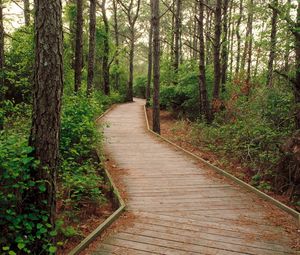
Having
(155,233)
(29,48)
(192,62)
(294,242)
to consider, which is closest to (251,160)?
(294,242)

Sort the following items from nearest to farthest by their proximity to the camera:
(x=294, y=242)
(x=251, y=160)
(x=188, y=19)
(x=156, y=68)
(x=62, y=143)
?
(x=294, y=242), (x=62, y=143), (x=251, y=160), (x=156, y=68), (x=188, y=19)

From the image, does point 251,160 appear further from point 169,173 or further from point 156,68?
point 156,68

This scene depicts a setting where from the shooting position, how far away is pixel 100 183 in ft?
22.6

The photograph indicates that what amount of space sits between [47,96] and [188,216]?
3.12 meters

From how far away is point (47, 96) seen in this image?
3.61 m

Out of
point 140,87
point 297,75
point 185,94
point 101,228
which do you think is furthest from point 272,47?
point 140,87

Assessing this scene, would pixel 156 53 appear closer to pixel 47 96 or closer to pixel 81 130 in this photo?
pixel 81 130

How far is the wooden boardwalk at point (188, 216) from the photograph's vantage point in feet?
13.9

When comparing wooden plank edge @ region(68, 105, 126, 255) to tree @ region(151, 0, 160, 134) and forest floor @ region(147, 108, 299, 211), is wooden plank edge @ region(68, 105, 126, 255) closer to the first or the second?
forest floor @ region(147, 108, 299, 211)

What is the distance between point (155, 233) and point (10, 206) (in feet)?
6.89

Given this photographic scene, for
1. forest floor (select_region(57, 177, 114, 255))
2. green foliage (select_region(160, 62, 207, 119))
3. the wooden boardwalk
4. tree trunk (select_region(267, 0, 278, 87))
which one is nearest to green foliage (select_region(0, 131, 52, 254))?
forest floor (select_region(57, 177, 114, 255))

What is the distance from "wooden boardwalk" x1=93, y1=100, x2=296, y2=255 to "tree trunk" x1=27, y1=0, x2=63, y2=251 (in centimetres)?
119

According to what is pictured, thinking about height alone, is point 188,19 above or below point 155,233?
above

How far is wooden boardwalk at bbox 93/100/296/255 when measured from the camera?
4.23 meters
